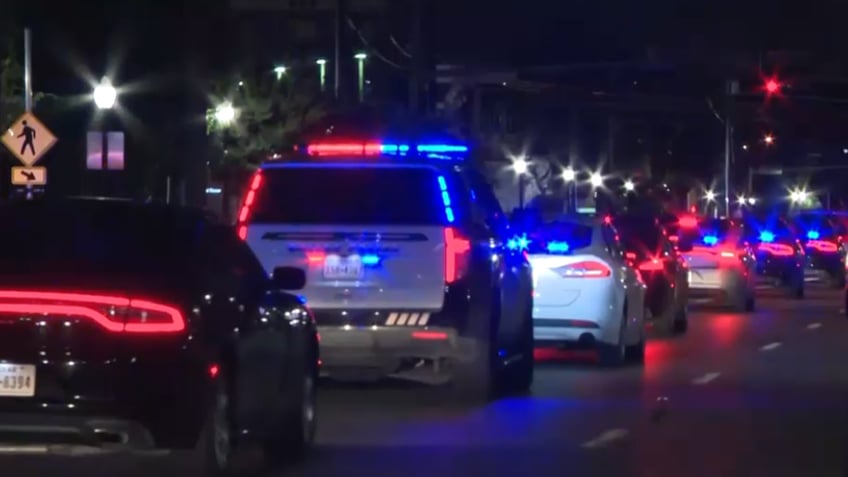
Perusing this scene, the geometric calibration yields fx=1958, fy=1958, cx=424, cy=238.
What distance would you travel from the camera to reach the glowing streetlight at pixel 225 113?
40594mm

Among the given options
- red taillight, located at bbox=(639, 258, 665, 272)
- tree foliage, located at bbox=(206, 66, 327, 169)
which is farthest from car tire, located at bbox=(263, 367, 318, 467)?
tree foliage, located at bbox=(206, 66, 327, 169)

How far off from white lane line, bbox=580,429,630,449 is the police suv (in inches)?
67.3

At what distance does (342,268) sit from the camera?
1554 centimetres

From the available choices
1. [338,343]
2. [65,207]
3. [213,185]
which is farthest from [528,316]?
[213,185]

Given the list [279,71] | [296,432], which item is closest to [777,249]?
[279,71]

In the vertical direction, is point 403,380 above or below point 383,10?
below

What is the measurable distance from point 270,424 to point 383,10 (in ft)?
213

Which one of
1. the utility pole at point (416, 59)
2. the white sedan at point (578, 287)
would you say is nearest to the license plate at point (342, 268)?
the white sedan at point (578, 287)

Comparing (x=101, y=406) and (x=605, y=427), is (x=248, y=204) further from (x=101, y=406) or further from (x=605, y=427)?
(x=101, y=406)

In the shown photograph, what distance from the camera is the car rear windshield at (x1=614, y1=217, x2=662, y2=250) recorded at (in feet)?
84.1

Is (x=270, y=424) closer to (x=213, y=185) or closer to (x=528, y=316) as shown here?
(x=528, y=316)

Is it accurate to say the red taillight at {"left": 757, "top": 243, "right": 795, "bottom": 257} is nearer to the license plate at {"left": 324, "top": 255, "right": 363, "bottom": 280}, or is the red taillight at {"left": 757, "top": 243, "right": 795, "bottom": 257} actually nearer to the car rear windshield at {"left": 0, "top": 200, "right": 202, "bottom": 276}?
the license plate at {"left": 324, "top": 255, "right": 363, "bottom": 280}

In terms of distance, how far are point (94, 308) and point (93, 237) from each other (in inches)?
35.5

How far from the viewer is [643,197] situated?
223 feet
